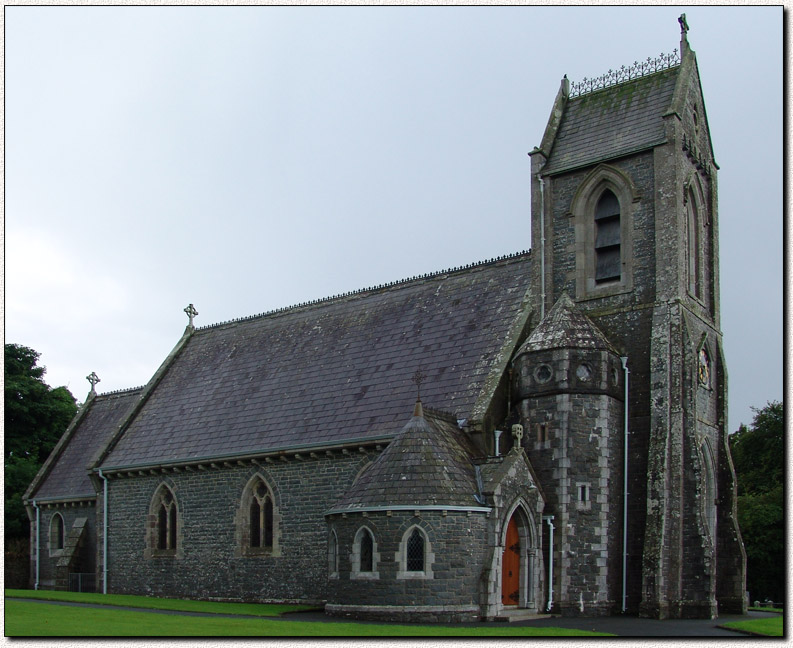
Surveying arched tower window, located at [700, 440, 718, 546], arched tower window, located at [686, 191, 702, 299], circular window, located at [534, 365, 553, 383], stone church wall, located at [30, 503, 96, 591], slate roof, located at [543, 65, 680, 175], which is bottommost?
stone church wall, located at [30, 503, 96, 591]

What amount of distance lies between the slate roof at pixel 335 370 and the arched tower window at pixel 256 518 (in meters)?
1.44

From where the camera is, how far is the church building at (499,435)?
26750 mm

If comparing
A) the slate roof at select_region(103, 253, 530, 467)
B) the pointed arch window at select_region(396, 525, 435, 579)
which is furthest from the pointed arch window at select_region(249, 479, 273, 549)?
the pointed arch window at select_region(396, 525, 435, 579)

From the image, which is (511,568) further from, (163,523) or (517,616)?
(163,523)

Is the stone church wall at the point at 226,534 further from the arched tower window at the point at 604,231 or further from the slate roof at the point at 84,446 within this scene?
the arched tower window at the point at 604,231

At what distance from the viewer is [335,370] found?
119ft

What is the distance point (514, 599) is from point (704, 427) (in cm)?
848

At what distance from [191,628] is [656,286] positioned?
17307 millimetres

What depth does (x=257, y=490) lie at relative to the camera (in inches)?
1367

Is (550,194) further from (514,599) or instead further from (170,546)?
(170,546)

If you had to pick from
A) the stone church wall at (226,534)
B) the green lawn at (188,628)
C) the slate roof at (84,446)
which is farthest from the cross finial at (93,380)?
the green lawn at (188,628)

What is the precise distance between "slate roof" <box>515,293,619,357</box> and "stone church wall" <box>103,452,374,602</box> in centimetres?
663

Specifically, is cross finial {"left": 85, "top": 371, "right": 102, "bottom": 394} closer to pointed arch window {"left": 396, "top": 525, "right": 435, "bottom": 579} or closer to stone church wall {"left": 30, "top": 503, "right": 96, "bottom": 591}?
stone church wall {"left": 30, "top": 503, "right": 96, "bottom": 591}

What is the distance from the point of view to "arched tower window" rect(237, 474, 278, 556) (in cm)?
3406
